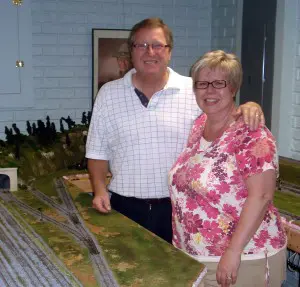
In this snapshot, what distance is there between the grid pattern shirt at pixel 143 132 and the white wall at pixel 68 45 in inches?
75.4

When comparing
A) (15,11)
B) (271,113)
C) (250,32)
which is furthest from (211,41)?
(15,11)

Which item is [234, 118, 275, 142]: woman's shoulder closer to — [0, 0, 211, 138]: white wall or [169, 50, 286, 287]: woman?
[169, 50, 286, 287]: woman

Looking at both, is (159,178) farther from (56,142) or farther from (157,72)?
(56,142)

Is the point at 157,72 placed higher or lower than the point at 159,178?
higher

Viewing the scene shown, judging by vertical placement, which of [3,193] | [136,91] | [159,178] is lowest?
[3,193]

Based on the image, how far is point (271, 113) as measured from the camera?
318cm

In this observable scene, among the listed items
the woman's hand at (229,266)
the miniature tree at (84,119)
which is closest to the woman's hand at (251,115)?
the woman's hand at (229,266)

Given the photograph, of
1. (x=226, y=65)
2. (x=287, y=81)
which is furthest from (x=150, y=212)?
(x=287, y=81)

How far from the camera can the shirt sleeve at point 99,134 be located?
1.91 m

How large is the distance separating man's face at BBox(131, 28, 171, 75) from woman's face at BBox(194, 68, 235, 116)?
379 millimetres

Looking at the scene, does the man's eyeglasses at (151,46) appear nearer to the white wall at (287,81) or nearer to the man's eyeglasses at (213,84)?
the man's eyeglasses at (213,84)

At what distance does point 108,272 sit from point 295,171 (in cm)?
167

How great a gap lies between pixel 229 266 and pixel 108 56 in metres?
2.78

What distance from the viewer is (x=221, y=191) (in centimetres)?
139
